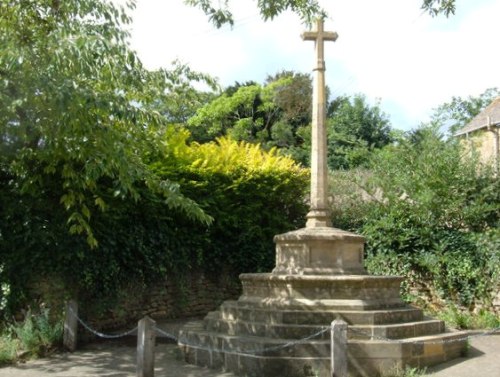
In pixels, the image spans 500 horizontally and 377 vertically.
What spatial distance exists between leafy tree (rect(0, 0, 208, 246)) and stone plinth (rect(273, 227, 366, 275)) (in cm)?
178

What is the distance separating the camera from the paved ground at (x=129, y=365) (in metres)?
8.95

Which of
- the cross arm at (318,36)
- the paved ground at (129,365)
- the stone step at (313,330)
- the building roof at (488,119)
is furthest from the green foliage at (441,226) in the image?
the building roof at (488,119)

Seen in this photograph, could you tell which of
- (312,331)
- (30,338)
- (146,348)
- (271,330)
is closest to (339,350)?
(312,331)

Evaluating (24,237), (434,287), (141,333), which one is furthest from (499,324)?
(24,237)

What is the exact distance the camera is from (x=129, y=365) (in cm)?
969

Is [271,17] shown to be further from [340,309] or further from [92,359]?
[92,359]

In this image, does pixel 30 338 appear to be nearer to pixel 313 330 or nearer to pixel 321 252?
pixel 313 330

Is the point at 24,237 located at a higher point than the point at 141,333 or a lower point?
higher

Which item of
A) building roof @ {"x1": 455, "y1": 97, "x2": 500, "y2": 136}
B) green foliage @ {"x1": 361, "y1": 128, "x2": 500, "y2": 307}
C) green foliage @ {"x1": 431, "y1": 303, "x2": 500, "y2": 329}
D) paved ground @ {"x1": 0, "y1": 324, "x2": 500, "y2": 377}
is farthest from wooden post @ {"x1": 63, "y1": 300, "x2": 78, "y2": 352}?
building roof @ {"x1": 455, "y1": 97, "x2": 500, "y2": 136}

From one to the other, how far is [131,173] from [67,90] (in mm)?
1926

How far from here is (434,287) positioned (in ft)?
47.8

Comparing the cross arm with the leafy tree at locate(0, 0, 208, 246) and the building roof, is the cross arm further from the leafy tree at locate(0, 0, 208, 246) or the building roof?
the building roof

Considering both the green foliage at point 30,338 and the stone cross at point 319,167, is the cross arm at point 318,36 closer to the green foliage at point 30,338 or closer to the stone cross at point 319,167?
the stone cross at point 319,167

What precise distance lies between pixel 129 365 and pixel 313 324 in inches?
119
